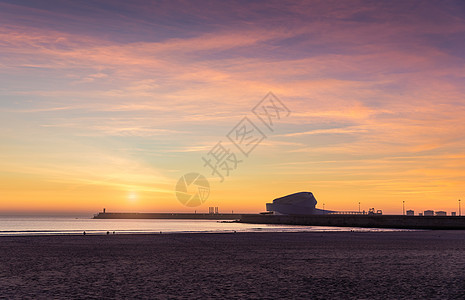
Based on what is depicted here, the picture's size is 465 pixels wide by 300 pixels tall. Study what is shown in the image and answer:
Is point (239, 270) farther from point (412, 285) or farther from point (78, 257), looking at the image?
point (78, 257)

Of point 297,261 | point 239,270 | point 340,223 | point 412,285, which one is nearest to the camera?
point 412,285

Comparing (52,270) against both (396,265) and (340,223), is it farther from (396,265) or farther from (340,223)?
(340,223)

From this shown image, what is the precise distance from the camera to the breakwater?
345ft

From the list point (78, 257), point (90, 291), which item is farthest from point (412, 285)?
point (78, 257)

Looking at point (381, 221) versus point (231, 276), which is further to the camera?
point (381, 221)

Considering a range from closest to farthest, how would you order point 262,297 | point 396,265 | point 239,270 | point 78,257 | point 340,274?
point 262,297 → point 340,274 → point 239,270 → point 396,265 → point 78,257

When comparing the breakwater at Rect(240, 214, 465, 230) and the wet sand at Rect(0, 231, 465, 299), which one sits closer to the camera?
the wet sand at Rect(0, 231, 465, 299)

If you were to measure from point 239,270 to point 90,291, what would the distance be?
808 cm

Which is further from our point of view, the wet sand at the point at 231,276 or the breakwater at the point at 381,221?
the breakwater at the point at 381,221

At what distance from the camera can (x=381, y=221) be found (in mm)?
118500

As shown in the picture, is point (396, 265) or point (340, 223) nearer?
point (396, 265)

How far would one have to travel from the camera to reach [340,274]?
70.2 ft

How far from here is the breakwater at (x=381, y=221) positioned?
105 m

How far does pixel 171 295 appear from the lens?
1590cm
